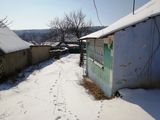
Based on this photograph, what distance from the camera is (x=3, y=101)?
941 centimetres

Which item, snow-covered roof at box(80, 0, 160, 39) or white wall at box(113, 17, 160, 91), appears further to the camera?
white wall at box(113, 17, 160, 91)

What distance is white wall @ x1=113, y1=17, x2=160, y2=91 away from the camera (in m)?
7.95

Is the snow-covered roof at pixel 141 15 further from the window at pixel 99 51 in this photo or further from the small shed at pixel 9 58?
the small shed at pixel 9 58

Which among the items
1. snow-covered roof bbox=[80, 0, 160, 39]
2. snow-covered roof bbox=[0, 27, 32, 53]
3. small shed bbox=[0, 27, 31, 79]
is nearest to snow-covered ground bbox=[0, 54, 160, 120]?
snow-covered roof bbox=[80, 0, 160, 39]

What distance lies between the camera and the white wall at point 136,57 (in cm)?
795

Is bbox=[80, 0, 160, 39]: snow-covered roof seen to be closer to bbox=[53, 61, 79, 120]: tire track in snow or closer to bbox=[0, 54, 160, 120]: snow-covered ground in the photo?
bbox=[0, 54, 160, 120]: snow-covered ground

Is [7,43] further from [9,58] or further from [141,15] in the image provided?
[141,15]

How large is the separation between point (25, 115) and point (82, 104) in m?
Result: 2.15

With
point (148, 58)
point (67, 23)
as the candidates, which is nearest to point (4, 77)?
point (148, 58)

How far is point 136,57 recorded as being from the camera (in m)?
8.12

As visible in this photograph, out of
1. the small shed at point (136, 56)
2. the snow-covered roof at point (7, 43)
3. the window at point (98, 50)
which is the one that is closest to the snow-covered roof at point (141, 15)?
the small shed at point (136, 56)

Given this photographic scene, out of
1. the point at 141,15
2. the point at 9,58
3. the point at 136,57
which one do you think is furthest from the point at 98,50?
the point at 9,58

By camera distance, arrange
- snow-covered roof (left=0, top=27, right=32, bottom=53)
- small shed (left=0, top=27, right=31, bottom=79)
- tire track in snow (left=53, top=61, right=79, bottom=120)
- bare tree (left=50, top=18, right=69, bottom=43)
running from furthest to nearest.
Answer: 1. bare tree (left=50, top=18, right=69, bottom=43)
2. snow-covered roof (left=0, top=27, right=32, bottom=53)
3. small shed (left=0, top=27, right=31, bottom=79)
4. tire track in snow (left=53, top=61, right=79, bottom=120)

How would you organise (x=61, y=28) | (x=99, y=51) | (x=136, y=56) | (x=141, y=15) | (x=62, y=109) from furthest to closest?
1. (x=61, y=28)
2. (x=99, y=51)
3. (x=136, y=56)
4. (x=62, y=109)
5. (x=141, y=15)
